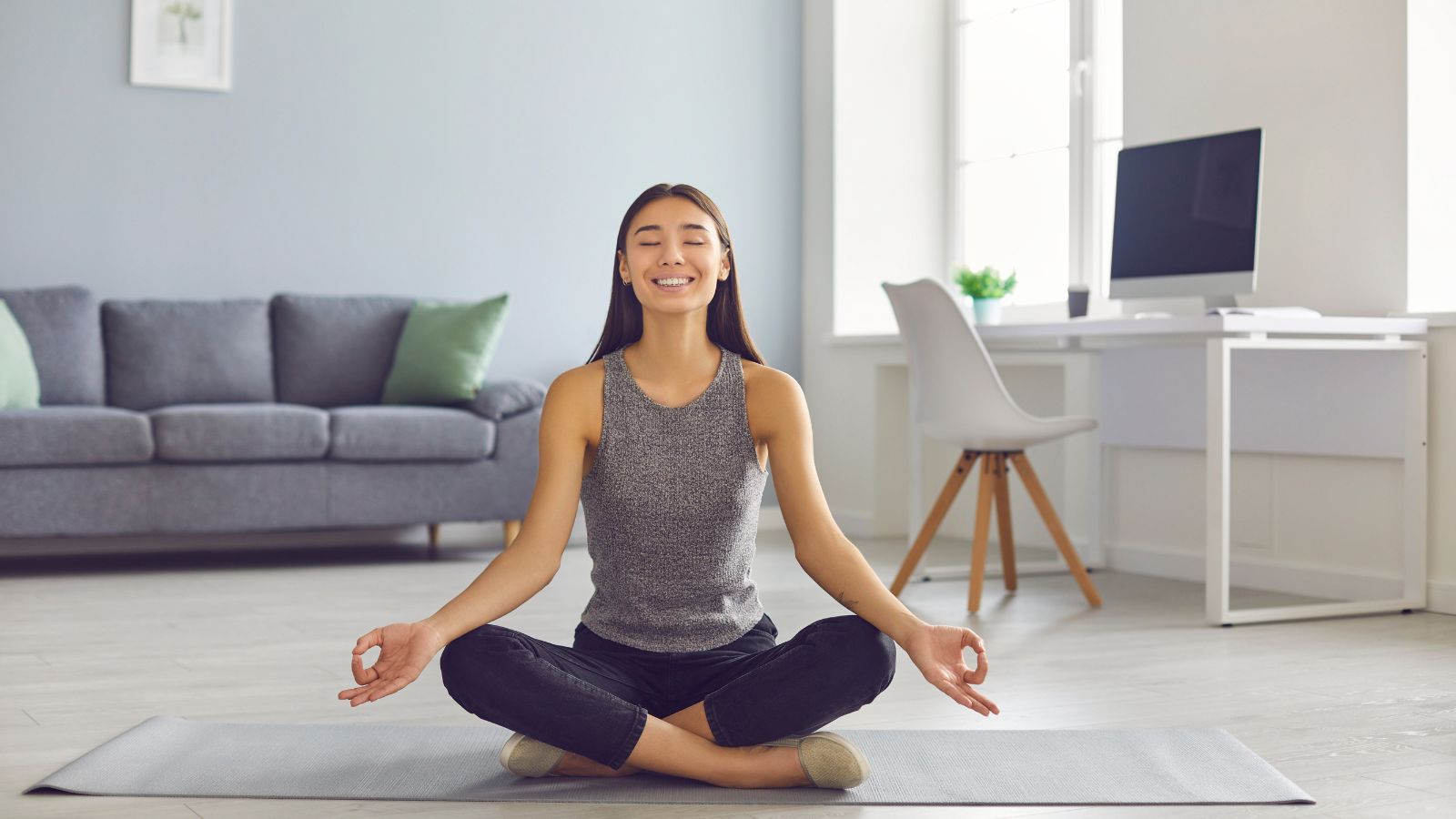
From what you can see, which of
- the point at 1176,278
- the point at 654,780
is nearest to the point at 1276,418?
the point at 1176,278

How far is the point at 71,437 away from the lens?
3973mm

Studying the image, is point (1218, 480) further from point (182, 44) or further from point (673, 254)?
point (182, 44)

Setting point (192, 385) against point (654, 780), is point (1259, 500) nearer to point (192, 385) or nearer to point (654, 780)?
point (654, 780)

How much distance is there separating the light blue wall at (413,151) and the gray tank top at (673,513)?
332 cm

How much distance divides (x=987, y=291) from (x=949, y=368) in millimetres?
953

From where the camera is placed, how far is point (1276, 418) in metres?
3.67

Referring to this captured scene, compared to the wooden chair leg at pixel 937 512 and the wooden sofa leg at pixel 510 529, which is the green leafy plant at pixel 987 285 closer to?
the wooden chair leg at pixel 937 512

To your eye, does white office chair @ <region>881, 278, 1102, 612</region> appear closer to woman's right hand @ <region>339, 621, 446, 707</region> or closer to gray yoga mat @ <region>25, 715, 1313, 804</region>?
gray yoga mat @ <region>25, 715, 1313, 804</region>

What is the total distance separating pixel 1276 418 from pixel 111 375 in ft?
11.0

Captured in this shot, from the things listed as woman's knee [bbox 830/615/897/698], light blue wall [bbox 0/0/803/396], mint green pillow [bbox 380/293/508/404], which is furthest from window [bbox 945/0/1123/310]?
woman's knee [bbox 830/615/897/698]

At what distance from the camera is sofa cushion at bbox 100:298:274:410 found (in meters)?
4.48

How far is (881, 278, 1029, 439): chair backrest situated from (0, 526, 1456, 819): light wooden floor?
435 millimetres

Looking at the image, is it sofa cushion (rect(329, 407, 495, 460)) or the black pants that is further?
sofa cushion (rect(329, 407, 495, 460))

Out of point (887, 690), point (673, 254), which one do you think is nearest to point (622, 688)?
point (673, 254)
